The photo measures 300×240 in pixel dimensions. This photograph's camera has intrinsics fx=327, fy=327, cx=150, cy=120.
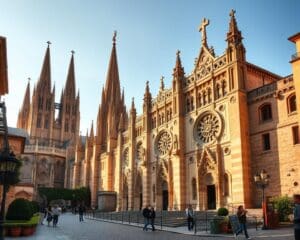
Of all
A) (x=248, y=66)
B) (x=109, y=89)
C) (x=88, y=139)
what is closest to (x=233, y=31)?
(x=248, y=66)

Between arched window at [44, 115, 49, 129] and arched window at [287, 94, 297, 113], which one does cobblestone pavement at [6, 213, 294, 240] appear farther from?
arched window at [44, 115, 49, 129]

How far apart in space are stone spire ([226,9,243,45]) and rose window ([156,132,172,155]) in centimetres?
1315

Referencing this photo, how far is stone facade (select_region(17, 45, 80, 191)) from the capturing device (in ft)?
258

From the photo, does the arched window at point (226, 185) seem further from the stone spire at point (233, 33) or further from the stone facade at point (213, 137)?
the stone spire at point (233, 33)

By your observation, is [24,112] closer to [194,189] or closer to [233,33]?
[194,189]

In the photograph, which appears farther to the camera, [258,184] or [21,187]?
[21,187]

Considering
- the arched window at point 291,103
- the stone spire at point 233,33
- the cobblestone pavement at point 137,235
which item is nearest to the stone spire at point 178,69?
the stone spire at point 233,33

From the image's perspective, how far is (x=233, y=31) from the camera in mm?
31500

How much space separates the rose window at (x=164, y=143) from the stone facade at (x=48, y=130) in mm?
43513

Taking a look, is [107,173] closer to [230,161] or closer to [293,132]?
[230,161]

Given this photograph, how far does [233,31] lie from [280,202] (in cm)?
1732

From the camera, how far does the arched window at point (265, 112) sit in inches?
1082

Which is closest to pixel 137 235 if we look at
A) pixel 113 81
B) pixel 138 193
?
pixel 138 193

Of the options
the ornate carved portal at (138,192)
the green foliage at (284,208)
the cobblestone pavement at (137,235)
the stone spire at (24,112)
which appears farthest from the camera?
the stone spire at (24,112)
